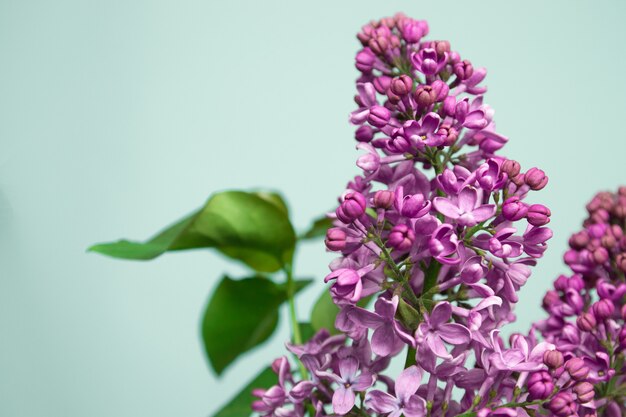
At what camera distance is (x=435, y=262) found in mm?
528

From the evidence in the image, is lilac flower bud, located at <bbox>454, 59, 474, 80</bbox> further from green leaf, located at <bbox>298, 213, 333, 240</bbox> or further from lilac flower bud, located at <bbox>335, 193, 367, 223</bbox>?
green leaf, located at <bbox>298, 213, 333, 240</bbox>

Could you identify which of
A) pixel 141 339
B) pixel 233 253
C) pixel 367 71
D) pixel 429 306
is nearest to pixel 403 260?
pixel 429 306

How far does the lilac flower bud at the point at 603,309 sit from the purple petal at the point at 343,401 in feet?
0.67

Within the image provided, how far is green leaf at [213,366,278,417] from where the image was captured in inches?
32.4

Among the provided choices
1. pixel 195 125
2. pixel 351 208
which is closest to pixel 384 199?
pixel 351 208

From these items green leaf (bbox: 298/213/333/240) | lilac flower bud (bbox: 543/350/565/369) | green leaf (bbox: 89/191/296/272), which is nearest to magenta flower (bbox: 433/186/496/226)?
lilac flower bud (bbox: 543/350/565/369)

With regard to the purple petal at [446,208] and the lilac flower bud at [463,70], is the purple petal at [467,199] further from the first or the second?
the lilac flower bud at [463,70]

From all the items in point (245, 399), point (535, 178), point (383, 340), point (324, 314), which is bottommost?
point (245, 399)

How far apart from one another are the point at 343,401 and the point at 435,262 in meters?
0.12

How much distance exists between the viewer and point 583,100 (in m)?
1.40

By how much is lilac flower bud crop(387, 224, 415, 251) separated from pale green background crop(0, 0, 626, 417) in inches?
31.5

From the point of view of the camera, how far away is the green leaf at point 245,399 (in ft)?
2.70

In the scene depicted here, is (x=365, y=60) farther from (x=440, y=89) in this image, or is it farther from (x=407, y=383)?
(x=407, y=383)

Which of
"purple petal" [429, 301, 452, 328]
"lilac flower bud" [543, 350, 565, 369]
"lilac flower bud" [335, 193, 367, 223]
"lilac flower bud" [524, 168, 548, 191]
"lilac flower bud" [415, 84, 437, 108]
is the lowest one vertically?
"lilac flower bud" [543, 350, 565, 369]
